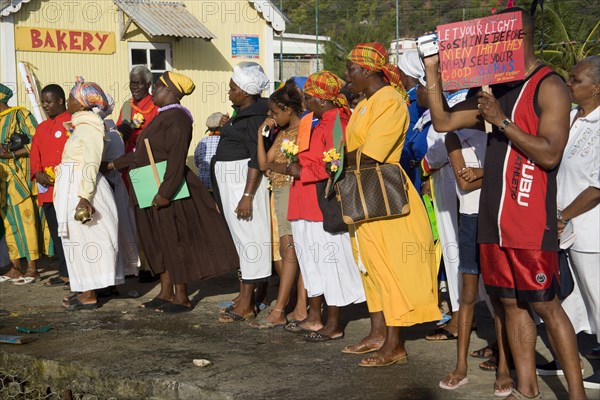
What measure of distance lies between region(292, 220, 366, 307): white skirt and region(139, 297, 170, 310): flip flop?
1.69 m

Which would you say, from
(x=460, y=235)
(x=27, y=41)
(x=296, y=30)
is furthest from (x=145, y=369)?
(x=296, y=30)

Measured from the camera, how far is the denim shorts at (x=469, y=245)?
214 inches

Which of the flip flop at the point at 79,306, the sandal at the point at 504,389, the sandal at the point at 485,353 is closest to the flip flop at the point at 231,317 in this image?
the flip flop at the point at 79,306

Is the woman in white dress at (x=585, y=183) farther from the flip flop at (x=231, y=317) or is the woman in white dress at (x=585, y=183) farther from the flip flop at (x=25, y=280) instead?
the flip flop at (x=25, y=280)

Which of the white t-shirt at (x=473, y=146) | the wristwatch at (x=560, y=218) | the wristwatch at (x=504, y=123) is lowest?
the wristwatch at (x=560, y=218)

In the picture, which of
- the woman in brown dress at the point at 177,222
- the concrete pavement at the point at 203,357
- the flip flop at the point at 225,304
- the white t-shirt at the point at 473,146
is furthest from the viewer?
the flip flop at the point at 225,304

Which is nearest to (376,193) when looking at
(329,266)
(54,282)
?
(329,266)

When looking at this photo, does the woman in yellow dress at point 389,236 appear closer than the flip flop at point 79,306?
Yes

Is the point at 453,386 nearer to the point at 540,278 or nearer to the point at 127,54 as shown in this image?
the point at 540,278

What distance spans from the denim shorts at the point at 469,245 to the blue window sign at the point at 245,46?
1074 centimetres

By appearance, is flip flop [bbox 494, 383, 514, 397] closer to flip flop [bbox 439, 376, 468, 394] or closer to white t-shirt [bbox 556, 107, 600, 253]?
flip flop [bbox 439, 376, 468, 394]

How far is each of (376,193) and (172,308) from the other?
284 cm

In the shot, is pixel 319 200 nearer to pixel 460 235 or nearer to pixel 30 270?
pixel 460 235

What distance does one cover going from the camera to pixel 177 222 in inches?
308
